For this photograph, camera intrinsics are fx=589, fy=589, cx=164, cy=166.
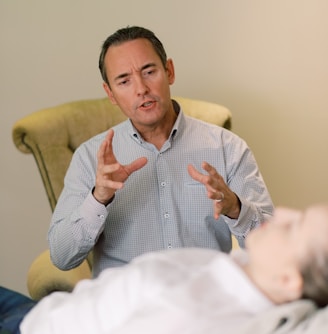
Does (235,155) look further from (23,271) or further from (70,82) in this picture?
(23,271)

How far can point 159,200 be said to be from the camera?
1.75 metres

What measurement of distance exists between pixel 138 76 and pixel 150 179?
1.01 feet

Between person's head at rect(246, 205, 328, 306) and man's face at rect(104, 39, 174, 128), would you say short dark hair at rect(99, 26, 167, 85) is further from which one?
person's head at rect(246, 205, 328, 306)

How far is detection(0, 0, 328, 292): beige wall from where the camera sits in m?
2.40

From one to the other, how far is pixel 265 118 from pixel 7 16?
3.79ft

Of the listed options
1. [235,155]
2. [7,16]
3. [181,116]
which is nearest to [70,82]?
[7,16]

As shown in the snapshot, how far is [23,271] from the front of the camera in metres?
2.71

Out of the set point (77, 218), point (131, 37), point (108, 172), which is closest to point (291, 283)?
point (108, 172)

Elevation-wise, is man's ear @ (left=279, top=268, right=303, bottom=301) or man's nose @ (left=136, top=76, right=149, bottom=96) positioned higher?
man's nose @ (left=136, top=76, right=149, bottom=96)

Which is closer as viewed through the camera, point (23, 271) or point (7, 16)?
point (7, 16)

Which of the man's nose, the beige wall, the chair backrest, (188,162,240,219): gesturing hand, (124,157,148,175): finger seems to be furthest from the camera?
the beige wall

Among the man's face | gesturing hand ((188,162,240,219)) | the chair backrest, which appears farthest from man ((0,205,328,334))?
the chair backrest

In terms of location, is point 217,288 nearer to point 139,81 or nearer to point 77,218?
point 77,218

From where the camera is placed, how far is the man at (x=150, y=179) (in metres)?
1.73
